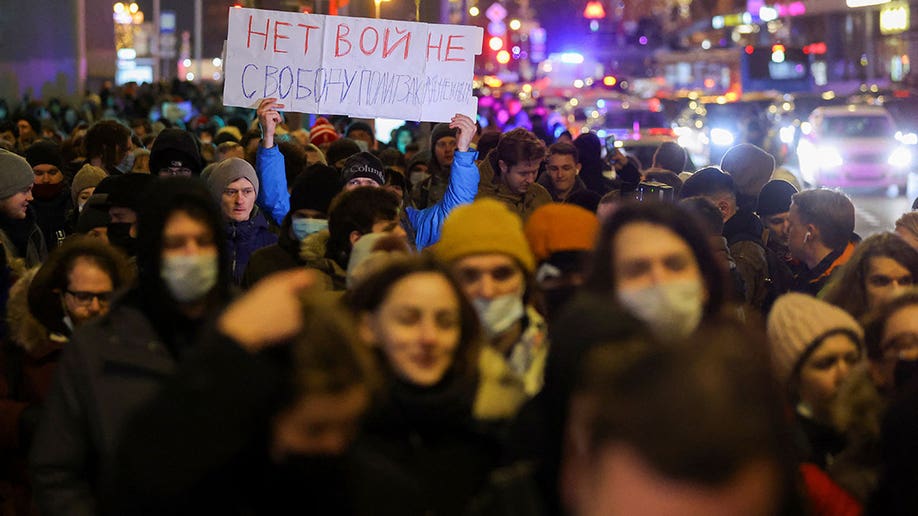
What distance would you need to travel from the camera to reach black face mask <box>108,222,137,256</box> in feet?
24.3

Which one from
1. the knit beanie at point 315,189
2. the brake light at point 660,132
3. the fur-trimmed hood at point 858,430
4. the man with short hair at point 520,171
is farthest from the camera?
the brake light at point 660,132

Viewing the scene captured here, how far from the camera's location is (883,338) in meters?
4.58

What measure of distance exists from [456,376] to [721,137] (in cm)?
3323

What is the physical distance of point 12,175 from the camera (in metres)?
8.98

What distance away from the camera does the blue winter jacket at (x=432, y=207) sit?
8.45 m

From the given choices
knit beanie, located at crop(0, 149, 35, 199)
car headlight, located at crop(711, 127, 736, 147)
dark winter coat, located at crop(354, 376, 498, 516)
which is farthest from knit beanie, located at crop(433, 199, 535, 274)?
car headlight, located at crop(711, 127, 736, 147)

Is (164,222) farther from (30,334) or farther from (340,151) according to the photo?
(340,151)

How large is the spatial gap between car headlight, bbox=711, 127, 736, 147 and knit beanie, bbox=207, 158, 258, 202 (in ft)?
87.5

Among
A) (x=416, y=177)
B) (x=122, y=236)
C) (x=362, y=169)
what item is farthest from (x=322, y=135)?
(x=122, y=236)

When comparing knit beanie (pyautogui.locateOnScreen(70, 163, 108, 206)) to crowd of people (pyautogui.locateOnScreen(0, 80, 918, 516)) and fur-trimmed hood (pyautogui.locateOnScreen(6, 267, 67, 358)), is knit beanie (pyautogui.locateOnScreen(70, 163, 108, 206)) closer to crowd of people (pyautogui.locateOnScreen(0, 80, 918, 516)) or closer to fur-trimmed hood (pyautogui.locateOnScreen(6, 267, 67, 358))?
crowd of people (pyautogui.locateOnScreen(0, 80, 918, 516))

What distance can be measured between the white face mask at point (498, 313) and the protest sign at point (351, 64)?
5.78 metres

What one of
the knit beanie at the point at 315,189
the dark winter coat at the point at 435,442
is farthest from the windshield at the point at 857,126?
the dark winter coat at the point at 435,442

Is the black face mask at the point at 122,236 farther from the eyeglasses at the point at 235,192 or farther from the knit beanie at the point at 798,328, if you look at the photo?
the knit beanie at the point at 798,328

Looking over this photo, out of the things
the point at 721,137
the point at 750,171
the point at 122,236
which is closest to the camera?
the point at 122,236
